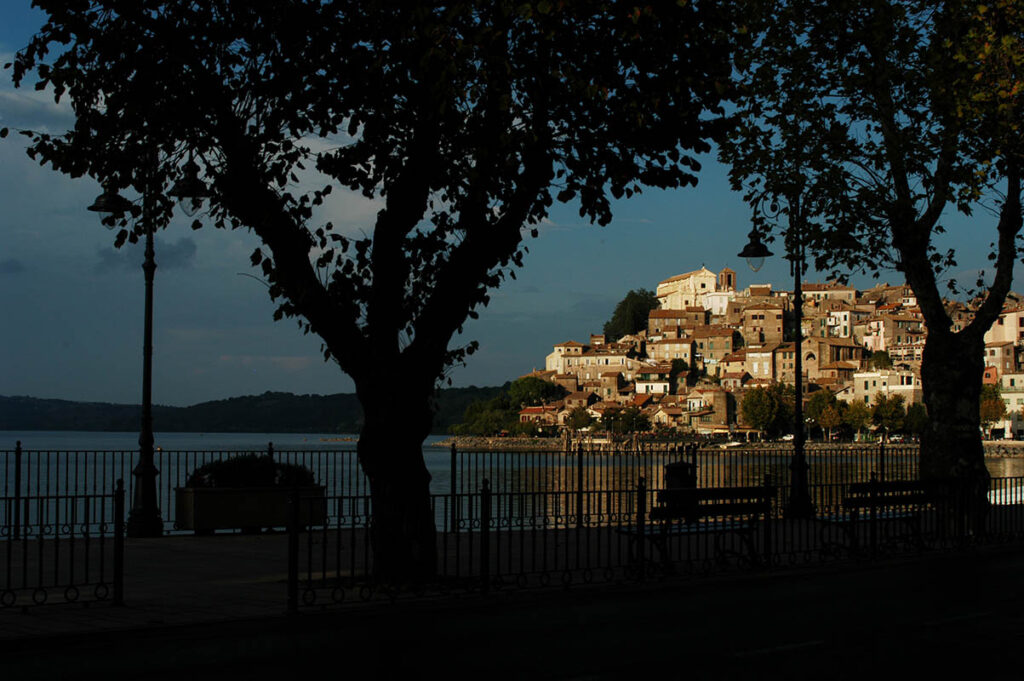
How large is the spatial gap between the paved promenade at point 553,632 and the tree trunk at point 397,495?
78 centimetres

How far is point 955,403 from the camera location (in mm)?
21000

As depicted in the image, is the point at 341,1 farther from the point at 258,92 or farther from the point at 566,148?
the point at 566,148

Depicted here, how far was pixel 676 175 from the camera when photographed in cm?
1380

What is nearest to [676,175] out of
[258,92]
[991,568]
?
[258,92]

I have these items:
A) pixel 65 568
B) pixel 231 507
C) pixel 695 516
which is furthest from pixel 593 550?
pixel 65 568

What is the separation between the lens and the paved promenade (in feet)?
28.6

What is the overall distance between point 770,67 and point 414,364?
12.3m

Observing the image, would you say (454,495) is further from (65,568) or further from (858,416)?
(858,416)

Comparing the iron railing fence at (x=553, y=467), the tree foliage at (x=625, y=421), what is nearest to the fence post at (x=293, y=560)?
the iron railing fence at (x=553, y=467)

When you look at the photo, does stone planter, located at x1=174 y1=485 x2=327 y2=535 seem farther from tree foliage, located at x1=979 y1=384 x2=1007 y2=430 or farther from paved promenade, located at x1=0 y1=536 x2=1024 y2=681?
tree foliage, located at x1=979 y1=384 x2=1007 y2=430

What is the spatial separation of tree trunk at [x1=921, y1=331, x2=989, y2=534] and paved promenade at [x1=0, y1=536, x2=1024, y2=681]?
259 inches

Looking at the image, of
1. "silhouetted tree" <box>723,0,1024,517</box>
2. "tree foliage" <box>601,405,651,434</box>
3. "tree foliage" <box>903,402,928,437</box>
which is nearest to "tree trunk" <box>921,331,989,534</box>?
"silhouetted tree" <box>723,0,1024,517</box>

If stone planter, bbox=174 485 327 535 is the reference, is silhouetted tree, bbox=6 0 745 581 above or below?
above

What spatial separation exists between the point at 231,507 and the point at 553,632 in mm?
11327
